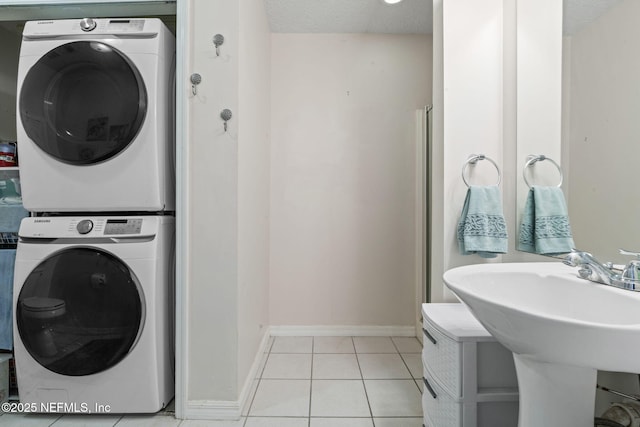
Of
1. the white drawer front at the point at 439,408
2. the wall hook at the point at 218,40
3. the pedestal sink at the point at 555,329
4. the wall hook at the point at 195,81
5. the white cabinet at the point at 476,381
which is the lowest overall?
the white drawer front at the point at 439,408

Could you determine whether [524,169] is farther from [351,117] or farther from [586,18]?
[351,117]

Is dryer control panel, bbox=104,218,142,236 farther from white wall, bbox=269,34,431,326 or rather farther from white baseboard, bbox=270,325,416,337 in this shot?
white baseboard, bbox=270,325,416,337

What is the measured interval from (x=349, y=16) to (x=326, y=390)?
8.39 ft

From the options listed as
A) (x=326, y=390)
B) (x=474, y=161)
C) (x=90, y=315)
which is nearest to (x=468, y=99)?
(x=474, y=161)

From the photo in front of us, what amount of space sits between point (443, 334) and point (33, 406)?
1.91 m

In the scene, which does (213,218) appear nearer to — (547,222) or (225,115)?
(225,115)

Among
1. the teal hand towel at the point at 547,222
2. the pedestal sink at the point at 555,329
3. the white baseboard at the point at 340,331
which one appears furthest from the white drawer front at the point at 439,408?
the white baseboard at the point at 340,331

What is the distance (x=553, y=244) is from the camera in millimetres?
1219

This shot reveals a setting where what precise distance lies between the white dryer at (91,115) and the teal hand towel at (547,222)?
172 cm

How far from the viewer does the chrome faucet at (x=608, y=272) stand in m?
0.81

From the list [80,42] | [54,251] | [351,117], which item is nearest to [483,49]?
[351,117]

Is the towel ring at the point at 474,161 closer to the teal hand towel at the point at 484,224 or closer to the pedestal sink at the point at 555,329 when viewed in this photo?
the teal hand towel at the point at 484,224

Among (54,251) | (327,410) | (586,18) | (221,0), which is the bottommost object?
(327,410)

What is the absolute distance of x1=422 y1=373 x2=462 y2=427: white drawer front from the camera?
1009 millimetres
